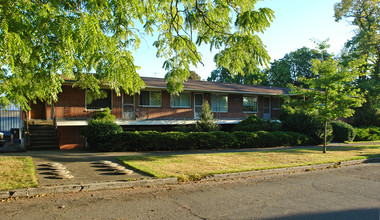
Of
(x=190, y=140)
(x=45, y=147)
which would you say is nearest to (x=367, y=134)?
(x=190, y=140)

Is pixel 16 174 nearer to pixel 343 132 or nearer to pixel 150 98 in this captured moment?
pixel 150 98

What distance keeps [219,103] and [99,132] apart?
1399 cm

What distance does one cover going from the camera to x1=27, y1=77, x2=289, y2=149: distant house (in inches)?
782

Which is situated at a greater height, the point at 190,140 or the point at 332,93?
the point at 332,93

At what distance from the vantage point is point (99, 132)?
49.5 ft

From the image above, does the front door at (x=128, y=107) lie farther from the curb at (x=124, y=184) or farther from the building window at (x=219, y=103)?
the curb at (x=124, y=184)

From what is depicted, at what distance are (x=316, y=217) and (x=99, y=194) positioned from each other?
4653 millimetres

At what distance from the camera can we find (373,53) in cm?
3400

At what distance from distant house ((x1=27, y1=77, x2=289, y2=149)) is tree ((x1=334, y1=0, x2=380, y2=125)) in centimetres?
990

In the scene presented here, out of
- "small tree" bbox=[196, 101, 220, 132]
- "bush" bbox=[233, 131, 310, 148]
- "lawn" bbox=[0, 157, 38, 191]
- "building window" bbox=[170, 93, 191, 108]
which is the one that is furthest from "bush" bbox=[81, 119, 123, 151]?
"building window" bbox=[170, 93, 191, 108]

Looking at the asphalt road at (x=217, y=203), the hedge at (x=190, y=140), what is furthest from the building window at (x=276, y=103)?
the asphalt road at (x=217, y=203)

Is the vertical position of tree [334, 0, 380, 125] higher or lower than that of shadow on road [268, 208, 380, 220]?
higher

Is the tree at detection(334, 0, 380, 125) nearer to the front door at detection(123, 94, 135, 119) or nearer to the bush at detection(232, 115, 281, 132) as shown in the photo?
the bush at detection(232, 115, 281, 132)

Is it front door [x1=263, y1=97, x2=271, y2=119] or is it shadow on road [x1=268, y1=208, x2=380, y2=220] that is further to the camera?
front door [x1=263, y1=97, x2=271, y2=119]
